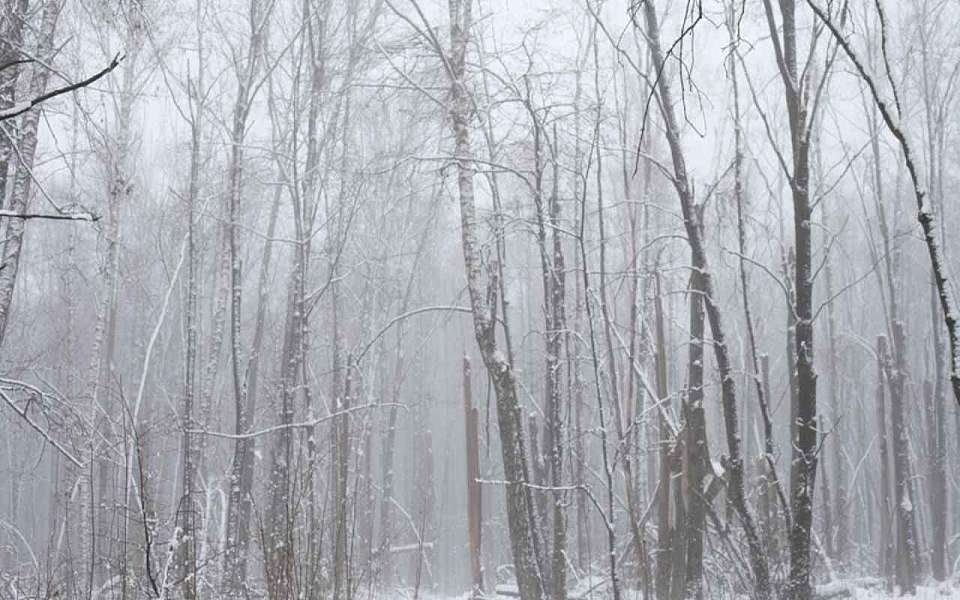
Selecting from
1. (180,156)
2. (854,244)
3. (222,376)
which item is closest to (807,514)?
(180,156)

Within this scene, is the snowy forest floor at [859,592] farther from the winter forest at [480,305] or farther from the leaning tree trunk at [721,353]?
the leaning tree trunk at [721,353]

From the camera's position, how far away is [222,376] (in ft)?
86.1

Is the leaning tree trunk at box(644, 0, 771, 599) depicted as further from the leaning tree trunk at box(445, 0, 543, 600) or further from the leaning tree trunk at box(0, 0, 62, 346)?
the leaning tree trunk at box(0, 0, 62, 346)

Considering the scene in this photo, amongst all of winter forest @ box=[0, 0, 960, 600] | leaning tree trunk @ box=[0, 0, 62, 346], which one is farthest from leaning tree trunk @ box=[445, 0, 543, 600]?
leaning tree trunk @ box=[0, 0, 62, 346]

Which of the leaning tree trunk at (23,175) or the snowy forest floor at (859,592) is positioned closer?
the leaning tree trunk at (23,175)

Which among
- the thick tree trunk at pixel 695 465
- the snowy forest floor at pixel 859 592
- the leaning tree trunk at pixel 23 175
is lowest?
the snowy forest floor at pixel 859 592

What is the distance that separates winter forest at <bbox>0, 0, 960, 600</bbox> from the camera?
17.6ft

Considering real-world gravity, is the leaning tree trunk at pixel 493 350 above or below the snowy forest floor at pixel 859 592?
above

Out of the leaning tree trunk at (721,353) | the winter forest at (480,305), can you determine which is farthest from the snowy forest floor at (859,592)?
the leaning tree trunk at (721,353)

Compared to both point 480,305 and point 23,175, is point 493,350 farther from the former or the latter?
point 23,175

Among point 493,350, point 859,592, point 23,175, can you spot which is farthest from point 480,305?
point 859,592

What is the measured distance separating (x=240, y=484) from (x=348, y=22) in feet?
25.7

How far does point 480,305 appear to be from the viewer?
8055mm

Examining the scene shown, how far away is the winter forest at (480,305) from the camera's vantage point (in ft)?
17.6
